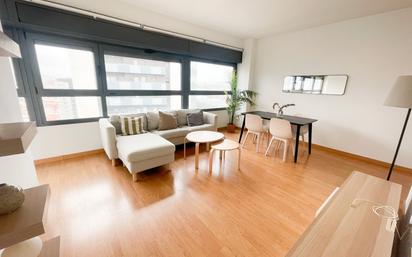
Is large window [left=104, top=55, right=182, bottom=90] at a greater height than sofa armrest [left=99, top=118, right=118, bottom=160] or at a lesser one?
greater

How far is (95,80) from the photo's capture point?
121 inches

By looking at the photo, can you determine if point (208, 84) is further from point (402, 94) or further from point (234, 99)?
point (402, 94)

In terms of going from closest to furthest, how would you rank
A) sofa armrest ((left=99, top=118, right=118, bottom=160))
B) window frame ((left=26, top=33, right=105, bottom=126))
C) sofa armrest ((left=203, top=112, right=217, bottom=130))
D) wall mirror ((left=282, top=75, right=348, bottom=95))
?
window frame ((left=26, top=33, right=105, bottom=126)) → sofa armrest ((left=99, top=118, right=118, bottom=160)) → wall mirror ((left=282, top=75, right=348, bottom=95)) → sofa armrest ((left=203, top=112, right=217, bottom=130))

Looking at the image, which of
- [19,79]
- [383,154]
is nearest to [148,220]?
[19,79]

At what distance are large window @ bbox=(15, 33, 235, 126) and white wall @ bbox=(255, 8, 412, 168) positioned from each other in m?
2.59

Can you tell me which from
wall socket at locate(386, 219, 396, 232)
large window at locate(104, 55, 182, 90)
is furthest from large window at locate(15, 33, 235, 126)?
wall socket at locate(386, 219, 396, 232)

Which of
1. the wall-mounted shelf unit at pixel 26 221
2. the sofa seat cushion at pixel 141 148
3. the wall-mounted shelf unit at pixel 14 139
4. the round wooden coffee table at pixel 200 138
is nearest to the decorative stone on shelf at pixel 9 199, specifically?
the wall-mounted shelf unit at pixel 26 221

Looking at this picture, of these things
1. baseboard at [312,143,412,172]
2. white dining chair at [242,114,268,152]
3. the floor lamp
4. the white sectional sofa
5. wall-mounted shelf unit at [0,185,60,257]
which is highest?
the floor lamp

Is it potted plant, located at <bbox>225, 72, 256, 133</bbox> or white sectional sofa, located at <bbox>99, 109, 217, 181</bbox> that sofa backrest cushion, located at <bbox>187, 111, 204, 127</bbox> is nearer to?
white sectional sofa, located at <bbox>99, 109, 217, 181</bbox>

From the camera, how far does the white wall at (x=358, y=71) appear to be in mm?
2934

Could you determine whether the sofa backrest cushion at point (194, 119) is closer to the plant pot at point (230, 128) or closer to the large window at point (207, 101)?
the large window at point (207, 101)

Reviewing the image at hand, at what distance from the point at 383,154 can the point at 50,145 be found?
5.77m

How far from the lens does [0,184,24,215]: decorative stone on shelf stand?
72 centimetres

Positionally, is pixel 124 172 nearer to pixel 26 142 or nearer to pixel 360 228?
pixel 26 142
